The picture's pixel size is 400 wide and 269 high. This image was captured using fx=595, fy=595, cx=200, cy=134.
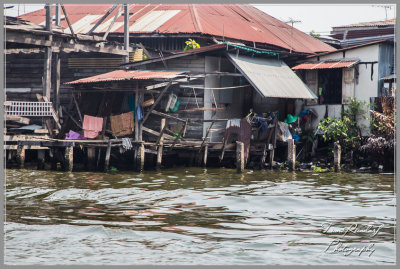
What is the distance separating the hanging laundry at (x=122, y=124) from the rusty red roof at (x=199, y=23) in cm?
508

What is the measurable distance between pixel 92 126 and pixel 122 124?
3.36ft

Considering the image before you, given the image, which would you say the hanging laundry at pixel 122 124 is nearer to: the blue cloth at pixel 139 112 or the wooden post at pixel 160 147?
the blue cloth at pixel 139 112

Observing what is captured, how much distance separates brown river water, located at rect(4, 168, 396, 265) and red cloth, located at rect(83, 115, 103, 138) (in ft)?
11.3

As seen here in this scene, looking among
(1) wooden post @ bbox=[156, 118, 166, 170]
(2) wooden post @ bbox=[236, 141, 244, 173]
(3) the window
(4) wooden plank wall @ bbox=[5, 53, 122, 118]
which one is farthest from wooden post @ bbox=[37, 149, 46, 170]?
(3) the window

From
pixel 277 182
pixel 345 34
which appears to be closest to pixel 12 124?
pixel 277 182

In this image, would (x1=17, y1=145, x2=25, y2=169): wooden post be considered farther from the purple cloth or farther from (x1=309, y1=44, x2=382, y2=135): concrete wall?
(x1=309, y1=44, x2=382, y2=135): concrete wall

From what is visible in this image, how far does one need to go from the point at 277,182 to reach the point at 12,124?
9.64 m

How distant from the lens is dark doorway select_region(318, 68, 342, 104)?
73.7 feet

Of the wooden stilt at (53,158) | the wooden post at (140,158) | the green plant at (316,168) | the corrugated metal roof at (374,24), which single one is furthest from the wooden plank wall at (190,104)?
the corrugated metal roof at (374,24)

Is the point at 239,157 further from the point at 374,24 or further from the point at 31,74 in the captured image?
the point at 374,24

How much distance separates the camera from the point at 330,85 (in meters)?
22.7

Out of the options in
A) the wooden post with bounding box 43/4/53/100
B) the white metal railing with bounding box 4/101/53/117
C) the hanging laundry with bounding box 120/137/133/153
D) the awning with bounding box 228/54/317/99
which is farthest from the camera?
the awning with bounding box 228/54/317/99

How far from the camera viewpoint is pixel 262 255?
8148 mm

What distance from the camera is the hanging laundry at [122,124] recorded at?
19.9 metres
